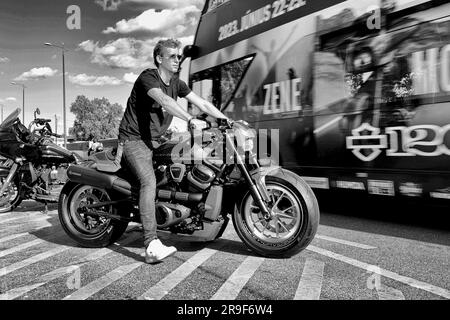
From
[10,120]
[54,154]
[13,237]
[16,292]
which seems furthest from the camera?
[10,120]

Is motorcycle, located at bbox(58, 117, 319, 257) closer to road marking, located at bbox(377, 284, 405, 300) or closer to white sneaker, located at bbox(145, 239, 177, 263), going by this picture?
white sneaker, located at bbox(145, 239, 177, 263)

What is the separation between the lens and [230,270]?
3152mm

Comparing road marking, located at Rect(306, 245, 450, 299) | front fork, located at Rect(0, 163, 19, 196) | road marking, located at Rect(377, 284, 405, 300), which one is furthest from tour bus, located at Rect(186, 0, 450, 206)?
front fork, located at Rect(0, 163, 19, 196)

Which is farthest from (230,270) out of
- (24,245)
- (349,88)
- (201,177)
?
(349,88)

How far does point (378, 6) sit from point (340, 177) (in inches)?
86.3

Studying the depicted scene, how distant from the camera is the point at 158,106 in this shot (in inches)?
145

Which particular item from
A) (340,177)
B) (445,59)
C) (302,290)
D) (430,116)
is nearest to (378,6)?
(445,59)

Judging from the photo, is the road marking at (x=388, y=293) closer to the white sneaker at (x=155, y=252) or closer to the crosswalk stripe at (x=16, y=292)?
the white sneaker at (x=155, y=252)

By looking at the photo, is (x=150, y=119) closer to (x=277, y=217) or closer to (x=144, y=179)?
(x=144, y=179)

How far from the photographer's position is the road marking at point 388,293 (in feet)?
8.41

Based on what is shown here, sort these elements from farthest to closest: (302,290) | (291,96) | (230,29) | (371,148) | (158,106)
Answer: (230,29) → (291,96) → (371,148) → (158,106) → (302,290)

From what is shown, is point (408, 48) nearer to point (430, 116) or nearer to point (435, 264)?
point (430, 116)

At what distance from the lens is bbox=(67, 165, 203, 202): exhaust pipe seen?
358cm

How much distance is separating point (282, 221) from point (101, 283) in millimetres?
1550
